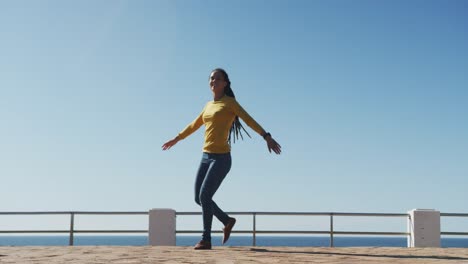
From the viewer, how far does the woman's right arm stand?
734 centimetres

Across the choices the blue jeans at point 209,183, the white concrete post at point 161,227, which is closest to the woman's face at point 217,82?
the blue jeans at point 209,183

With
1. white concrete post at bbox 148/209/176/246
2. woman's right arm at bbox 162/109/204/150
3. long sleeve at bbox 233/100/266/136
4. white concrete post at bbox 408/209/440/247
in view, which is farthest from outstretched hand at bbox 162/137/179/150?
white concrete post at bbox 408/209/440/247

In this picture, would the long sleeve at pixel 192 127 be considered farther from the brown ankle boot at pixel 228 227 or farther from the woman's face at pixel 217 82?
the brown ankle boot at pixel 228 227

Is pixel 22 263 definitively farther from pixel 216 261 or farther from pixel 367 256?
pixel 367 256

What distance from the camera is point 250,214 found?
1229cm

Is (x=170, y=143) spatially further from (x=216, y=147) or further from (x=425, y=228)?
(x=425, y=228)

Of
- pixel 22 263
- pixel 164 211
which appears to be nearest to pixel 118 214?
pixel 164 211

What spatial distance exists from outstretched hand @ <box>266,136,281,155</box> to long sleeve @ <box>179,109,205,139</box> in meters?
1.16

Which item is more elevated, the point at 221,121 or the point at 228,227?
the point at 221,121

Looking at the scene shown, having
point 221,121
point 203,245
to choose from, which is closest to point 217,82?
point 221,121

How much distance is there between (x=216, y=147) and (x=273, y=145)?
2.47 ft

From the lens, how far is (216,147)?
6.84 m

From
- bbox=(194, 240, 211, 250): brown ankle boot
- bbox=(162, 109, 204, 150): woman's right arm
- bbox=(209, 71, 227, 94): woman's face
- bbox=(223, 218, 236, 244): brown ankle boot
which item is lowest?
bbox=(194, 240, 211, 250): brown ankle boot

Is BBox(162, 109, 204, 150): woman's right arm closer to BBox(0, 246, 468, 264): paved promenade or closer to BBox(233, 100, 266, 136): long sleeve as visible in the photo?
BBox(233, 100, 266, 136): long sleeve
